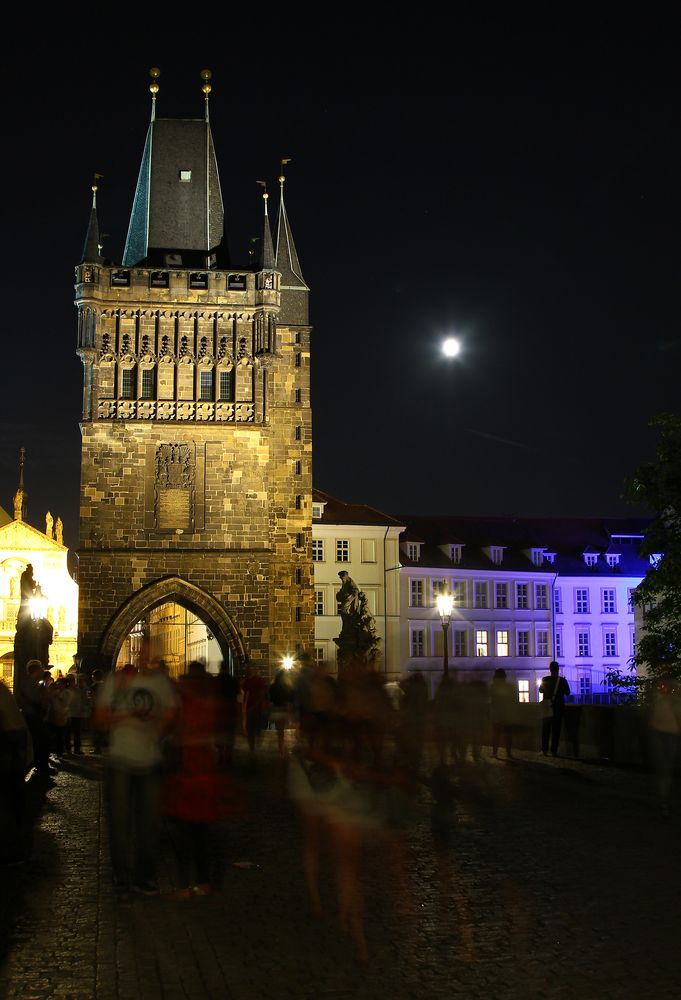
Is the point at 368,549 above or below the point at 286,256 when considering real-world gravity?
below

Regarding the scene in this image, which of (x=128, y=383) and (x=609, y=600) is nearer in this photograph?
(x=128, y=383)

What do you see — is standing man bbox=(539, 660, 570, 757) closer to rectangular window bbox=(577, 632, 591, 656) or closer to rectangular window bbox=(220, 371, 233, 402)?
rectangular window bbox=(220, 371, 233, 402)

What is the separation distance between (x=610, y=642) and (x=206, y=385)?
36.6 m

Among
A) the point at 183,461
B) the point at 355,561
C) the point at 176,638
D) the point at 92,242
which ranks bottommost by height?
the point at 176,638

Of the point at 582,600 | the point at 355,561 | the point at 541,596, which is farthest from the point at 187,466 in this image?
the point at 582,600

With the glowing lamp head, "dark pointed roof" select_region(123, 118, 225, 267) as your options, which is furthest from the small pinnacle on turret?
the glowing lamp head

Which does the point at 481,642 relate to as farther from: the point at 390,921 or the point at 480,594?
the point at 390,921

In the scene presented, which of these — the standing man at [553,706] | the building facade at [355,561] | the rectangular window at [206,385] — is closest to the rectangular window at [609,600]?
the building facade at [355,561]

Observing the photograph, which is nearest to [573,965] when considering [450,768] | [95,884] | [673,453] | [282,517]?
[95,884]

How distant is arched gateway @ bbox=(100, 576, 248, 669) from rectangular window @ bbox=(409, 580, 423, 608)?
23.7 meters

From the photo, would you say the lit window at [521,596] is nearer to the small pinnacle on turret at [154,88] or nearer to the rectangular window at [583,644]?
the rectangular window at [583,644]

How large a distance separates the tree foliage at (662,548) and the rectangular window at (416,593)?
35.2m

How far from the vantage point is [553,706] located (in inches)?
805

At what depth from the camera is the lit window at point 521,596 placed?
68.2 m
